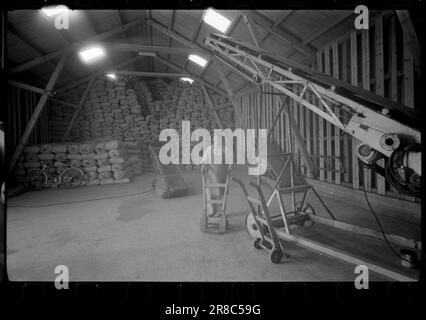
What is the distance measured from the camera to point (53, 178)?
306 inches

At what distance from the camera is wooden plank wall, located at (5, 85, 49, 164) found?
25.4 ft

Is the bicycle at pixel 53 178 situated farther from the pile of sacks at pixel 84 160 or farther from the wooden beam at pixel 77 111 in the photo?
the wooden beam at pixel 77 111

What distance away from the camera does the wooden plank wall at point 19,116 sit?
25.4 ft

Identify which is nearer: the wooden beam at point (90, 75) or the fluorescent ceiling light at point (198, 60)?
the fluorescent ceiling light at point (198, 60)

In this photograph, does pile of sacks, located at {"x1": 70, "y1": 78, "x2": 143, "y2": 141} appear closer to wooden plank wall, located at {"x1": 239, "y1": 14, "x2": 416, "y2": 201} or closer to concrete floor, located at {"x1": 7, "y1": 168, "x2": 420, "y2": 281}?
concrete floor, located at {"x1": 7, "y1": 168, "x2": 420, "y2": 281}

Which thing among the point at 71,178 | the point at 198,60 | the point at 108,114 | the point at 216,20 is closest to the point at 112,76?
the point at 108,114

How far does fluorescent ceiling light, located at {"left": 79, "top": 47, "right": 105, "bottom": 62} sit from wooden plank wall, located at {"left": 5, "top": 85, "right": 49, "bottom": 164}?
2.63 meters

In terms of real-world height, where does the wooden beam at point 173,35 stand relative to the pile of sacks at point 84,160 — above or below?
above

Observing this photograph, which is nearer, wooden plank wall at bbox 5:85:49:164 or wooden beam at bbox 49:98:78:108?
wooden plank wall at bbox 5:85:49:164

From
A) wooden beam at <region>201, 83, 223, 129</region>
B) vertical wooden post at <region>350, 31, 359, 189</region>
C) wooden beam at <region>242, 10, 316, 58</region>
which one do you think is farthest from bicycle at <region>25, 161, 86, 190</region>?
vertical wooden post at <region>350, 31, 359, 189</region>

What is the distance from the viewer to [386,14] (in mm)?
4188

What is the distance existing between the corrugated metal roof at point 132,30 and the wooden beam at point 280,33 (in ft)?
0.20

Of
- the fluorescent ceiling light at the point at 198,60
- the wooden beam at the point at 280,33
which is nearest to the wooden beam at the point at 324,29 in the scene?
the wooden beam at the point at 280,33
